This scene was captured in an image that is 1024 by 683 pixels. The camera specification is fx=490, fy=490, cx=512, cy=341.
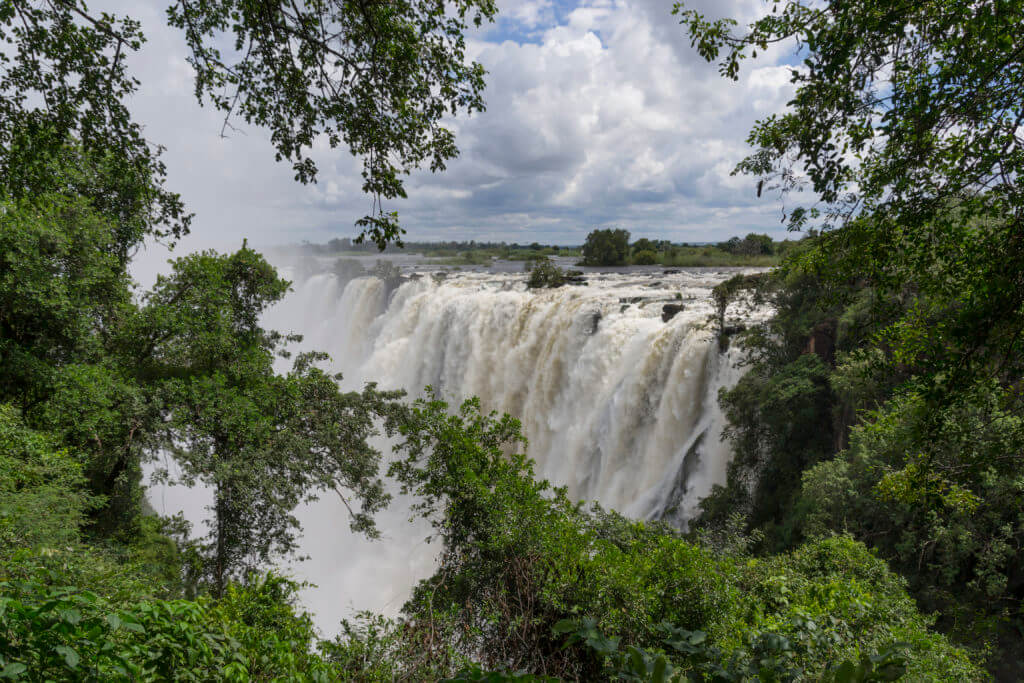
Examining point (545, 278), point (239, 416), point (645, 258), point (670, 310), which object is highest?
point (645, 258)

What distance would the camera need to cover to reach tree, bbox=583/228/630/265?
1588 inches

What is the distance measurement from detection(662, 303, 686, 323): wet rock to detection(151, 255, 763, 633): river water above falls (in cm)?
5

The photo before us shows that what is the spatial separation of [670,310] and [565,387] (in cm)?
402

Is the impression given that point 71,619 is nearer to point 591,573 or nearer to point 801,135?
point 591,573

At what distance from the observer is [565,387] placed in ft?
51.6

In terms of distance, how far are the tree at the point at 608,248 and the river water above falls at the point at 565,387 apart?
1647 cm

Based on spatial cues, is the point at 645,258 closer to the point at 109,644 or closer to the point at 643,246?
the point at 643,246

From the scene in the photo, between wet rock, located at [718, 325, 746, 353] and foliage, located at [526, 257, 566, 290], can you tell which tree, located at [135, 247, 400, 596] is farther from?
foliage, located at [526, 257, 566, 290]

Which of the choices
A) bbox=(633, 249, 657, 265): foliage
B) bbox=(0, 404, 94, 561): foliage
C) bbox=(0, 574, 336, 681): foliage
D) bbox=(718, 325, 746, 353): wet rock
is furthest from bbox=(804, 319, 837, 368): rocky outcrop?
bbox=(633, 249, 657, 265): foliage

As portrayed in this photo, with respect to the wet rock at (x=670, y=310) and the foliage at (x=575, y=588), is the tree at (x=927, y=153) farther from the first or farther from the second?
the wet rock at (x=670, y=310)

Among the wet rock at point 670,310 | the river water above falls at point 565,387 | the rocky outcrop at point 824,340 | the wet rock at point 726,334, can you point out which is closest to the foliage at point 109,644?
the river water above falls at point 565,387

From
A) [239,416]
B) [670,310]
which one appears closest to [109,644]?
→ [239,416]

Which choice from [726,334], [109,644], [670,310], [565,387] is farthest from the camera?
[565,387]

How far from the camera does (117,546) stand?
8031 millimetres
